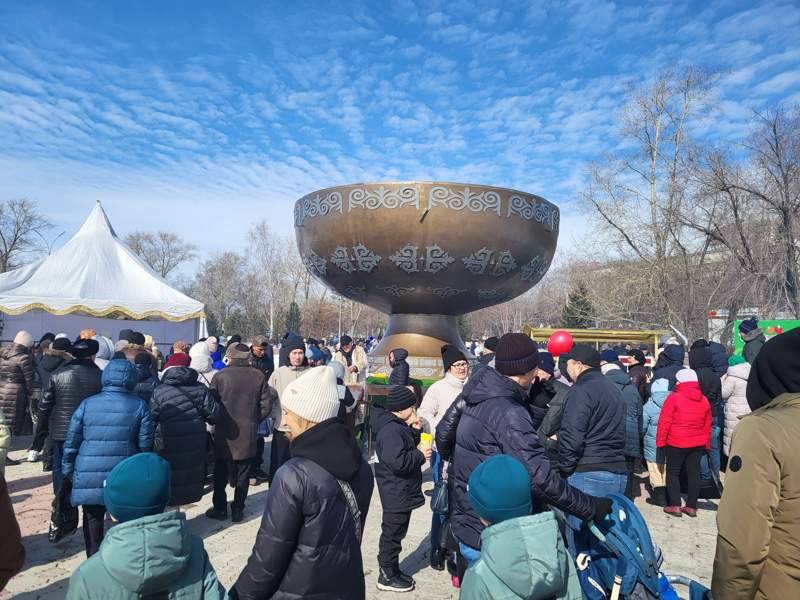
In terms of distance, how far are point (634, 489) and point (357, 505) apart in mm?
4933

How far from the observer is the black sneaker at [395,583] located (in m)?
3.45

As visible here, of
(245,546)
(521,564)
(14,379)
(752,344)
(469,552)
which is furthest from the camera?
(14,379)

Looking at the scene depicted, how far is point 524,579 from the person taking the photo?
1.71 m

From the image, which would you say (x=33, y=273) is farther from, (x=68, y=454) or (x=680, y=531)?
(x=680, y=531)

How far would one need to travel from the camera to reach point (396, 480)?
141 inches

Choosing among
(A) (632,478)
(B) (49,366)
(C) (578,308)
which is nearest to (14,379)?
(B) (49,366)

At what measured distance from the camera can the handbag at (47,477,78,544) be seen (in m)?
4.07

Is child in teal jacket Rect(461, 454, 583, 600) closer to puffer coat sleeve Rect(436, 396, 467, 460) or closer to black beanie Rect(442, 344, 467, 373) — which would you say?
puffer coat sleeve Rect(436, 396, 467, 460)

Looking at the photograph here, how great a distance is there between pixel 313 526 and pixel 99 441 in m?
2.46

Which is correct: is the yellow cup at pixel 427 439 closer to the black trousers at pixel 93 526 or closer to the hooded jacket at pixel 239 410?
the hooded jacket at pixel 239 410

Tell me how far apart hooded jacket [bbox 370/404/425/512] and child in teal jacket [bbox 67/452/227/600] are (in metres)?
1.78

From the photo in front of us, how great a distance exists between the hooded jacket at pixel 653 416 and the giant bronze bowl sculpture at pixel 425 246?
130 inches

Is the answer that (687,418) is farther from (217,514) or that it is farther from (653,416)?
(217,514)

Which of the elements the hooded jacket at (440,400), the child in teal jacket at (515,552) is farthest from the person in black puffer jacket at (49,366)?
the child in teal jacket at (515,552)
